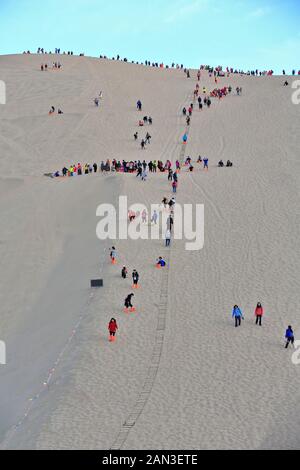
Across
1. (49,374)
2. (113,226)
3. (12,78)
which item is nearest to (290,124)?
(113,226)

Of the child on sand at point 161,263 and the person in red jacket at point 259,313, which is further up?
the child on sand at point 161,263

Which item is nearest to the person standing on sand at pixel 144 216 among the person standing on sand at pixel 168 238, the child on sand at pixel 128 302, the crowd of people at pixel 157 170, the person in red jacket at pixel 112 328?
the crowd of people at pixel 157 170

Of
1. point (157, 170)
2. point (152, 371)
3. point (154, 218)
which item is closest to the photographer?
point (152, 371)

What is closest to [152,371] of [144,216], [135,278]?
[135,278]

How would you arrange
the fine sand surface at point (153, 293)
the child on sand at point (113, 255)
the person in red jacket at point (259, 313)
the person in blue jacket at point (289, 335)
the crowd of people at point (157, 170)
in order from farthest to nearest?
the child on sand at point (113, 255) < the crowd of people at point (157, 170) < the person in red jacket at point (259, 313) < the person in blue jacket at point (289, 335) < the fine sand surface at point (153, 293)

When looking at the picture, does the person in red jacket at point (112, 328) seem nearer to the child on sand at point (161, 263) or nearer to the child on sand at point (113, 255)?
the child on sand at point (161, 263)

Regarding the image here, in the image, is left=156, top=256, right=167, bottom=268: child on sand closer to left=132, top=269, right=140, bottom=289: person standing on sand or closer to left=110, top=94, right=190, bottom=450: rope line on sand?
left=110, top=94, right=190, bottom=450: rope line on sand

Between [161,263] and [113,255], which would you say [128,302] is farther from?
[113,255]
